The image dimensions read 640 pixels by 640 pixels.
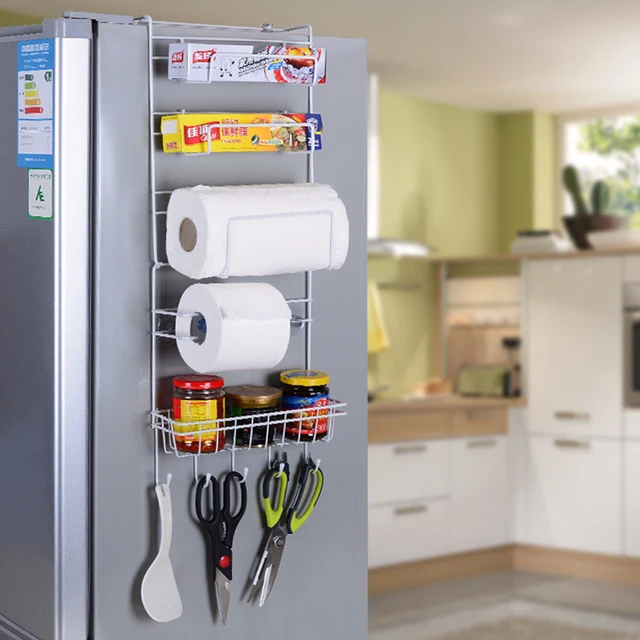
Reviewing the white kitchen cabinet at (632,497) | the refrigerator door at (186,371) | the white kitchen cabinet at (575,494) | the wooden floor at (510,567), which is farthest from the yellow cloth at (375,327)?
the refrigerator door at (186,371)

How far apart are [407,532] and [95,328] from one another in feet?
11.5

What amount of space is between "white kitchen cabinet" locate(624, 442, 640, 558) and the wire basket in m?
3.57

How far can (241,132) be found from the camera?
1.71m

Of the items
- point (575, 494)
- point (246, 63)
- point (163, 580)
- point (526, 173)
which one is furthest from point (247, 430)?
point (526, 173)

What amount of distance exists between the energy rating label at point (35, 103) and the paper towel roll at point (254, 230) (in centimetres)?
22

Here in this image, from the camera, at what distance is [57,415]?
1.65 m

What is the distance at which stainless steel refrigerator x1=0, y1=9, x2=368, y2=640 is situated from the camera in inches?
64.7

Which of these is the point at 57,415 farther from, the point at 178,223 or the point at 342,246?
the point at 342,246

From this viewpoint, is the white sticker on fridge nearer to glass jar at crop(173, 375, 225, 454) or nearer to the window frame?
glass jar at crop(173, 375, 225, 454)

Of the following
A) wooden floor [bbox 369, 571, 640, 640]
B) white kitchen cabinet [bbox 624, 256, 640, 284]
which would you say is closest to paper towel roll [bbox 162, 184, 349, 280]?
wooden floor [bbox 369, 571, 640, 640]

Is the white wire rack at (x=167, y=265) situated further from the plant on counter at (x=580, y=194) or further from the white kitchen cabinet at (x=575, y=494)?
the plant on counter at (x=580, y=194)

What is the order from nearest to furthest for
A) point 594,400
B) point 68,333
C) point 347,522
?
1. point 68,333
2. point 347,522
3. point 594,400

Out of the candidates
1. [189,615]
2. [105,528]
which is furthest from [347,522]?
[105,528]

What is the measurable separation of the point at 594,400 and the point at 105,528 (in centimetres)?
389
